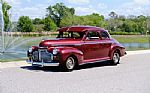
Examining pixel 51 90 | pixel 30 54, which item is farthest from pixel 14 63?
pixel 51 90

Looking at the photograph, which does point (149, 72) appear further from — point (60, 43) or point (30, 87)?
point (30, 87)

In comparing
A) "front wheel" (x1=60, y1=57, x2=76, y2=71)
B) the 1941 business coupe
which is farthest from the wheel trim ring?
"front wheel" (x1=60, y1=57, x2=76, y2=71)

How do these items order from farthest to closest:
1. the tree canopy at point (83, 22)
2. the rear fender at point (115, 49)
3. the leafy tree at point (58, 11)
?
the leafy tree at point (58, 11) → the tree canopy at point (83, 22) → the rear fender at point (115, 49)

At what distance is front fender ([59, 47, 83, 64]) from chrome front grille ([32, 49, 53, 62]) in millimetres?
432

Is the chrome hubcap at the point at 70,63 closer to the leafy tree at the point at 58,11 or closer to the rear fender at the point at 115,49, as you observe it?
the rear fender at the point at 115,49

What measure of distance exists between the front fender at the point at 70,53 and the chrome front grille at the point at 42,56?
0.43 m

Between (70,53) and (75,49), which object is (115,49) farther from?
(70,53)

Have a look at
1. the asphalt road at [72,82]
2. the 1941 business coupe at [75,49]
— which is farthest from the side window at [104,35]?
the asphalt road at [72,82]

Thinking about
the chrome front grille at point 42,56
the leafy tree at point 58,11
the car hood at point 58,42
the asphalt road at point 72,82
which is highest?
the leafy tree at point 58,11

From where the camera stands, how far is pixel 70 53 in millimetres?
13750

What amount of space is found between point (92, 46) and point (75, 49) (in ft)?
3.81

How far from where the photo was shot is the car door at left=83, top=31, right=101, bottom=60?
1477cm

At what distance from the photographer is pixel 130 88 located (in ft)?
32.1

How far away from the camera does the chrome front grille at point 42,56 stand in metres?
13.6
